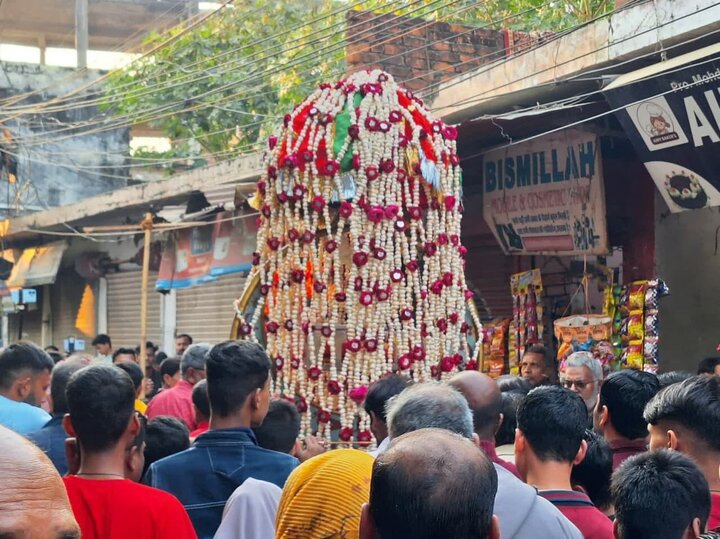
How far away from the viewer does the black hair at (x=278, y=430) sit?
414 centimetres

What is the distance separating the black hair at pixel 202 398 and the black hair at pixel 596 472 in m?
2.00

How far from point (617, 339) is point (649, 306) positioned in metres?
0.39

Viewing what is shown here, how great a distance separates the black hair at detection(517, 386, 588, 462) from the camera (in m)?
3.16

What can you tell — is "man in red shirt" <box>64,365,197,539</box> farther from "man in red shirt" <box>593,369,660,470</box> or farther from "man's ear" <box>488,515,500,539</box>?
"man in red shirt" <box>593,369,660,470</box>

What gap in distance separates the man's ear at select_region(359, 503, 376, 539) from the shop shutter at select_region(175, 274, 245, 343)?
11.7 metres

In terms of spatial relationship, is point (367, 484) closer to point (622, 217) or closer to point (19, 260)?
point (622, 217)

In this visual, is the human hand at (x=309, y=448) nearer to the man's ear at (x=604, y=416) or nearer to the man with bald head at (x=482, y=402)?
the man with bald head at (x=482, y=402)

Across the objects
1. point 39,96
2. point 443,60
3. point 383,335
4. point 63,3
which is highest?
point 63,3

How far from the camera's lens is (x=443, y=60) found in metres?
10.8

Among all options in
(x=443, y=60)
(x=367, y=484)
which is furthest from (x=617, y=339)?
(x=367, y=484)

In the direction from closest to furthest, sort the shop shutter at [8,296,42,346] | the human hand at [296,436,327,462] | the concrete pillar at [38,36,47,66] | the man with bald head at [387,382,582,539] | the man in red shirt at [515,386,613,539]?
1. the man with bald head at [387,382,582,539]
2. the man in red shirt at [515,386,613,539]
3. the human hand at [296,436,327,462]
4. the shop shutter at [8,296,42,346]
5. the concrete pillar at [38,36,47,66]

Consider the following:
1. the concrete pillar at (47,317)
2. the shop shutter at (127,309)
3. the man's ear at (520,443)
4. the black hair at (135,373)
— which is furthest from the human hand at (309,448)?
the concrete pillar at (47,317)

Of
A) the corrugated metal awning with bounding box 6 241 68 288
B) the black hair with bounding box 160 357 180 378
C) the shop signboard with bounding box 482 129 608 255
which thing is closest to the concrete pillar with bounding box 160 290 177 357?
the corrugated metal awning with bounding box 6 241 68 288

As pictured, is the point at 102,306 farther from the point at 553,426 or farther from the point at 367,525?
the point at 367,525
